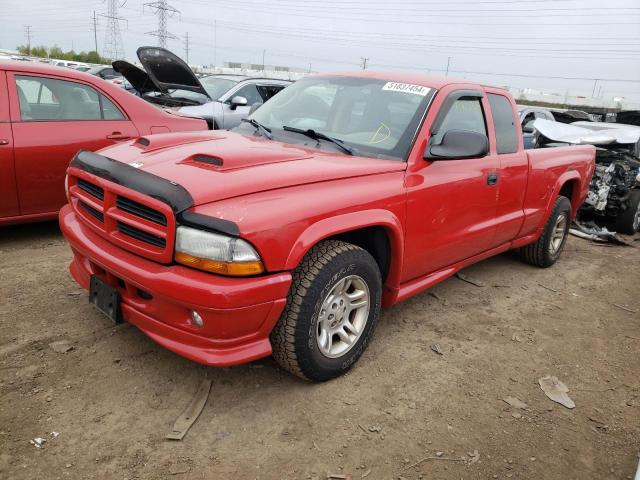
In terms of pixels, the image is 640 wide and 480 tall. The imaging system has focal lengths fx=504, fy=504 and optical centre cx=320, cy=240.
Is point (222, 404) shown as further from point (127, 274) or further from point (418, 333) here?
point (418, 333)

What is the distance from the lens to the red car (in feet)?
14.1

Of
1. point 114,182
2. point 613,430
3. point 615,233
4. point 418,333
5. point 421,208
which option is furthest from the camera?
point 615,233

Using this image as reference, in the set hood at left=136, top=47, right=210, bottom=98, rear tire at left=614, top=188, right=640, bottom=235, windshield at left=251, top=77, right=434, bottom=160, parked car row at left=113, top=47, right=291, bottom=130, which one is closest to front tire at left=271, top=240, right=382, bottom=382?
windshield at left=251, top=77, right=434, bottom=160

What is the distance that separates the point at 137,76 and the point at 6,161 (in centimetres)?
314

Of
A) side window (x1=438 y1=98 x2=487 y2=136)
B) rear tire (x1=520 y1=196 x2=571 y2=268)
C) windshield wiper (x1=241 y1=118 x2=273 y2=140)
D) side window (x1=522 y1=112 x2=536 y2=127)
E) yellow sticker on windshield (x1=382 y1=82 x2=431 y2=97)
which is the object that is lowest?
rear tire (x1=520 y1=196 x2=571 y2=268)

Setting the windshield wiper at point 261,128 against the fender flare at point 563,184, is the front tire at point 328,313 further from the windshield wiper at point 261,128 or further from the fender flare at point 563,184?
the fender flare at point 563,184

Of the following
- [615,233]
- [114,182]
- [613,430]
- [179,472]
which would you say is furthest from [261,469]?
[615,233]

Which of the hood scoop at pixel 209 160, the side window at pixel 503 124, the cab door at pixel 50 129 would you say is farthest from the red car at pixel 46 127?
the side window at pixel 503 124

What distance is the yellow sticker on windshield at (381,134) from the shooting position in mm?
3227

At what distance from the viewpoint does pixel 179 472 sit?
2195mm

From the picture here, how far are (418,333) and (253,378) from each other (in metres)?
1.30

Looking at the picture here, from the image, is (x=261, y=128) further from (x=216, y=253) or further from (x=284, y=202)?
(x=216, y=253)

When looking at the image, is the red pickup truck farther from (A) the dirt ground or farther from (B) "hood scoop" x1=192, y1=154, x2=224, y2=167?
(A) the dirt ground

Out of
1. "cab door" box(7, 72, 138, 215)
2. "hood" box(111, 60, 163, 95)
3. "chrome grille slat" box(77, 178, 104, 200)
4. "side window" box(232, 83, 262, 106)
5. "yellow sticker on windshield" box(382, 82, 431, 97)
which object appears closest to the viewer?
"chrome grille slat" box(77, 178, 104, 200)
